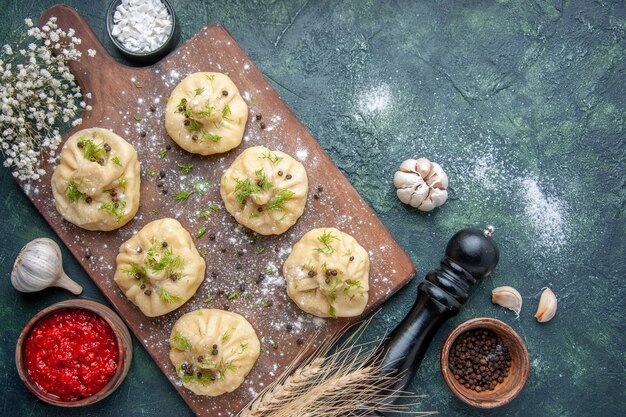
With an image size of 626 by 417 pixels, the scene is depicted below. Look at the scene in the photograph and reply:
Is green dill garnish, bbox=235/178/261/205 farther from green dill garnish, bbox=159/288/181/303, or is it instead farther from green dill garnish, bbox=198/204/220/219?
green dill garnish, bbox=159/288/181/303

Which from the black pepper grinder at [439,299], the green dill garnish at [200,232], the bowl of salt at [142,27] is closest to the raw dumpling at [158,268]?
the green dill garnish at [200,232]

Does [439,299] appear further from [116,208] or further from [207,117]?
[116,208]

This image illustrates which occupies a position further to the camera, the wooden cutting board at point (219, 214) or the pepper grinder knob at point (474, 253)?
the wooden cutting board at point (219, 214)

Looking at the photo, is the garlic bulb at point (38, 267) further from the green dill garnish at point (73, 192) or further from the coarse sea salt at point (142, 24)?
the coarse sea salt at point (142, 24)

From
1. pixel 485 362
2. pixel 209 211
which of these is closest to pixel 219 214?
pixel 209 211

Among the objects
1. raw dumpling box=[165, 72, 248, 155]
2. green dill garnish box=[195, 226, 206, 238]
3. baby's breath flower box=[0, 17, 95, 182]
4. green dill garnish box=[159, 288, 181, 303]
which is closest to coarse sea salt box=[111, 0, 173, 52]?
baby's breath flower box=[0, 17, 95, 182]

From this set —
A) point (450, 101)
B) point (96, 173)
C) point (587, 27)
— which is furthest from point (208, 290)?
point (587, 27)
